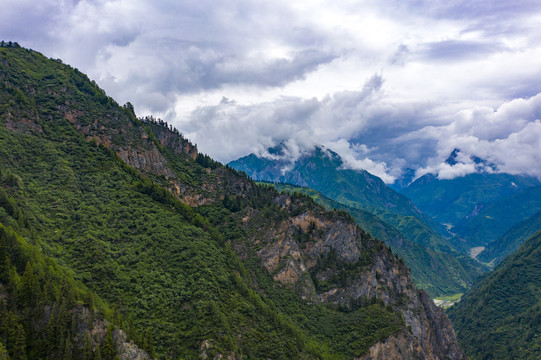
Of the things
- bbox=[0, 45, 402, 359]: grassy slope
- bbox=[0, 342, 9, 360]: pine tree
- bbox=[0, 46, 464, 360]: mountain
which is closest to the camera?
bbox=[0, 342, 9, 360]: pine tree

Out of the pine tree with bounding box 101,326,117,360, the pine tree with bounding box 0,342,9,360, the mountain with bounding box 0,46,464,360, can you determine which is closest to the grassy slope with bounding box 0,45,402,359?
the mountain with bounding box 0,46,464,360

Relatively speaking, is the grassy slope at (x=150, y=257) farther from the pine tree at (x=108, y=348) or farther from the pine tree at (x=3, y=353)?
the pine tree at (x=3, y=353)

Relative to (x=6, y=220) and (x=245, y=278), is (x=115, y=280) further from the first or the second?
(x=245, y=278)

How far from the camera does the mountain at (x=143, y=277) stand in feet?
293

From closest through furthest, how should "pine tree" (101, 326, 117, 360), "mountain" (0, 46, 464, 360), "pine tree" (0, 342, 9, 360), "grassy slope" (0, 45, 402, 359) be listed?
"pine tree" (0, 342, 9, 360), "pine tree" (101, 326, 117, 360), "mountain" (0, 46, 464, 360), "grassy slope" (0, 45, 402, 359)

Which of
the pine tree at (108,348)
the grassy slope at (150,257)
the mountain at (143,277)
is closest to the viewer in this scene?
the pine tree at (108,348)

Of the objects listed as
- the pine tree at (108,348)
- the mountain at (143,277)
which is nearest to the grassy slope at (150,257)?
the mountain at (143,277)

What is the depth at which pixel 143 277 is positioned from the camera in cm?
12762

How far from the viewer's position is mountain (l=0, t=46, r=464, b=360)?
8931cm

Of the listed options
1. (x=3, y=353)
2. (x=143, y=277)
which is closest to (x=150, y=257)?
(x=143, y=277)

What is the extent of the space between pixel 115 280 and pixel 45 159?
7651cm

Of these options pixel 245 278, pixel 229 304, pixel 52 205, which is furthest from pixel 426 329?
pixel 52 205

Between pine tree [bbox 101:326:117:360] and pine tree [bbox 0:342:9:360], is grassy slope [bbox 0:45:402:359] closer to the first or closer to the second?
pine tree [bbox 101:326:117:360]

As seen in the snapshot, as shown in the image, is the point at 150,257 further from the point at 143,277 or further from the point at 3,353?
the point at 3,353
